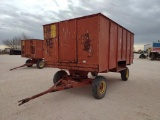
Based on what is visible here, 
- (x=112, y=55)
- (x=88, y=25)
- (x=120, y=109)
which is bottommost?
(x=120, y=109)

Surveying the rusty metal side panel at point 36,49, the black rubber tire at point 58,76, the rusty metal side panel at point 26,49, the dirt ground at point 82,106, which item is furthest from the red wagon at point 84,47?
the rusty metal side panel at point 26,49

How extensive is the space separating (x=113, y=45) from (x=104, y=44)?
903 mm

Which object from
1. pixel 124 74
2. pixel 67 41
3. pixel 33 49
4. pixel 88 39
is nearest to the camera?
pixel 88 39

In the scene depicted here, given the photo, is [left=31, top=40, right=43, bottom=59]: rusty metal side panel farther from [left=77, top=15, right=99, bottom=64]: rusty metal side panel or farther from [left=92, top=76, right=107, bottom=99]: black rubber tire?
[left=92, top=76, right=107, bottom=99]: black rubber tire

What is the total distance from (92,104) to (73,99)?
2.43 ft

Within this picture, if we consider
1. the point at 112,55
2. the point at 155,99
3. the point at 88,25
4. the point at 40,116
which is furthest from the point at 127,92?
the point at 40,116

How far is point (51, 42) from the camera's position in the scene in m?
6.19

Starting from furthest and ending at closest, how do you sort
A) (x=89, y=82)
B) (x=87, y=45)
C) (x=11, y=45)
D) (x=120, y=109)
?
(x=11, y=45)
(x=89, y=82)
(x=87, y=45)
(x=120, y=109)

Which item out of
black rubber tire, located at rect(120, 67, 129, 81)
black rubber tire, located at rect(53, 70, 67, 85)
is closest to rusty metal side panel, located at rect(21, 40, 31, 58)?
black rubber tire, located at rect(53, 70, 67, 85)

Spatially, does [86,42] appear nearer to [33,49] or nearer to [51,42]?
[51,42]

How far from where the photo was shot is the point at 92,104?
4.79 m

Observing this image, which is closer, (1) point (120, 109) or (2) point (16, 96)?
(1) point (120, 109)

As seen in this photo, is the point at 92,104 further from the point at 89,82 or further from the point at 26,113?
the point at 26,113

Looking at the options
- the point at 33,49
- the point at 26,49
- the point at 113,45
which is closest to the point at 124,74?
→ the point at 113,45
